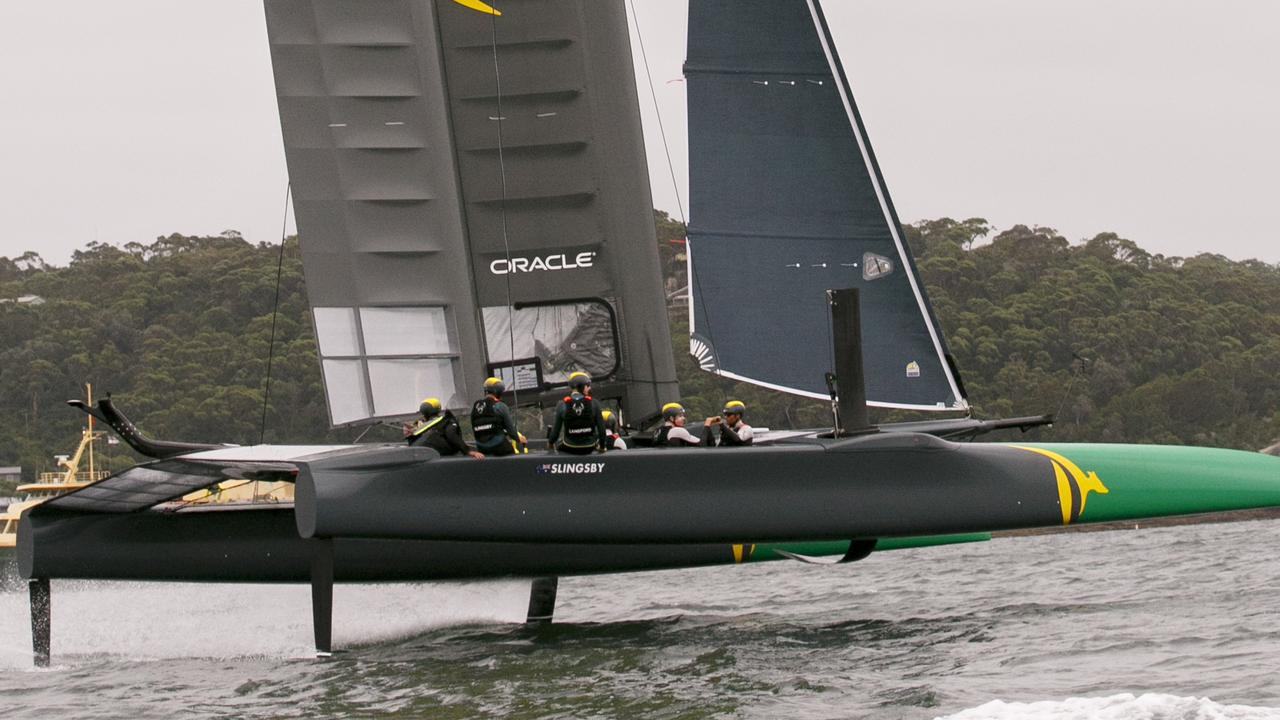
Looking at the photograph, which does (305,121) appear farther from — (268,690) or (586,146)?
(268,690)

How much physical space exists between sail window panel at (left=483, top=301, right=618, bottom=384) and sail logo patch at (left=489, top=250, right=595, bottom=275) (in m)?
0.29

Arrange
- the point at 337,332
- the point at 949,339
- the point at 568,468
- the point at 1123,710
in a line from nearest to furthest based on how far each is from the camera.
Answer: the point at 1123,710 → the point at 568,468 → the point at 337,332 → the point at 949,339

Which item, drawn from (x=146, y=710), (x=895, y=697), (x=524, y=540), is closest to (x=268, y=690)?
(x=146, y=710)

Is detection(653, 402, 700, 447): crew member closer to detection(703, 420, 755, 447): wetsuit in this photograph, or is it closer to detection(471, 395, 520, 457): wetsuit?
detection(703, 420, 755, 447): wetsuit

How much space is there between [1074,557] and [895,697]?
1274cm

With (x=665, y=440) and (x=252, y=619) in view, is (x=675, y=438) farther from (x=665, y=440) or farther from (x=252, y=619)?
A: (x=252, y=619)

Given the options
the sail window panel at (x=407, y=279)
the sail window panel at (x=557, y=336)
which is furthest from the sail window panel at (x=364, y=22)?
the sail window panel at (x=557, y=336)

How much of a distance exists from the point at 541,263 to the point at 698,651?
358 centimetres

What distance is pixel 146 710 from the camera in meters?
9.57

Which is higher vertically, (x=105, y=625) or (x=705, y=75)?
(x=705, y=75)

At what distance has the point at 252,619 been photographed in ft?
43.6

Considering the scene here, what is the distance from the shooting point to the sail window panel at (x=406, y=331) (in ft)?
42.3

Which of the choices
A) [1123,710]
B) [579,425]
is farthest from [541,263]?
[1123,710]

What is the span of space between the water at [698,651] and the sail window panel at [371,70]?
150 inches
